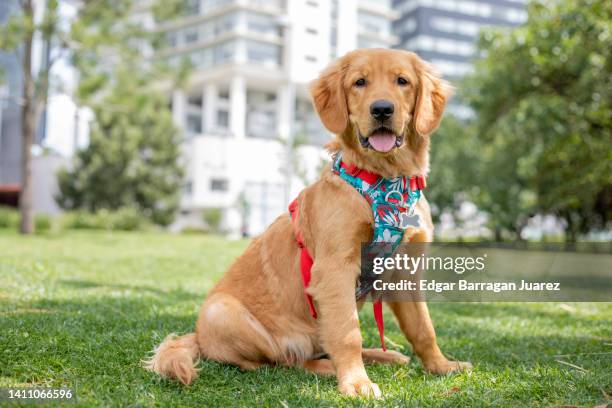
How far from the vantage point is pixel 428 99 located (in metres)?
3.57

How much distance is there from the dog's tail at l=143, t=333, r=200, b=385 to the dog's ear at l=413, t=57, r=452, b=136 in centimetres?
197

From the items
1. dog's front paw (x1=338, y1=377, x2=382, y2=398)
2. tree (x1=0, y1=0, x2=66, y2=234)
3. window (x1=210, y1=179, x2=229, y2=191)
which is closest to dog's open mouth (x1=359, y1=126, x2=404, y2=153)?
dog's front paw (x1=338, y1=377, x2=382, y2=398)

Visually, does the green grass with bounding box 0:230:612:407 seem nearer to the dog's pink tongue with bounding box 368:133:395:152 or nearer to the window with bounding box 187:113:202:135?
the dog's pink tongue with bounding box 368:133:395:152

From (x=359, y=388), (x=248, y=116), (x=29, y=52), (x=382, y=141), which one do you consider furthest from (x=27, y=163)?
(x=248, y=116)

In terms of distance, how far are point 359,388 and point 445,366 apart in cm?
82

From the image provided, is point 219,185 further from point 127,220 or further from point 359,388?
point 359,388

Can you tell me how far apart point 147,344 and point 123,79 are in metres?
16.5

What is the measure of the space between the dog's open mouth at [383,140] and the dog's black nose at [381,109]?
79 mm

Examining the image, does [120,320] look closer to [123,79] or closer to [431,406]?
[431,406]

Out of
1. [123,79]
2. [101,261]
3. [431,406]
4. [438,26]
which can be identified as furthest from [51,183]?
[438,26]

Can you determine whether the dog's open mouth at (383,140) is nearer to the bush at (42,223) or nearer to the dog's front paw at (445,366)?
the dog's front paw at (445,366)

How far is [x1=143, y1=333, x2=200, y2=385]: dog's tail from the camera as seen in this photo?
306 centimetres

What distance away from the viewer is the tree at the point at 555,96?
577 inches

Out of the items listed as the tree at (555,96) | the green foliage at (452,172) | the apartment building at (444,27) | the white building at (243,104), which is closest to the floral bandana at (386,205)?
the tree at (555,96)
